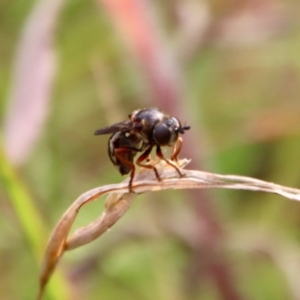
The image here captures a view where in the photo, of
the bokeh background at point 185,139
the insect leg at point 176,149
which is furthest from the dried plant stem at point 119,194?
the bokeh background at point 185,139

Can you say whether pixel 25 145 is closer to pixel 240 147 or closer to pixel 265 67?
pixel 240 147

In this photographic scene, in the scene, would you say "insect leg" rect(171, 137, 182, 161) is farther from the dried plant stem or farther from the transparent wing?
the dried plant stem

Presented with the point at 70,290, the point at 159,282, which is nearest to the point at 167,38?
the point at 159,282

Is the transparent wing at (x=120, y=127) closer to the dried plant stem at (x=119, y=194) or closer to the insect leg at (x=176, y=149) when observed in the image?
the insect leg at (x=176, y=149)

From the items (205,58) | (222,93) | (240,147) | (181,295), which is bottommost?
(181,295)

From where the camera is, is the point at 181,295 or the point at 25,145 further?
the point at 181,295

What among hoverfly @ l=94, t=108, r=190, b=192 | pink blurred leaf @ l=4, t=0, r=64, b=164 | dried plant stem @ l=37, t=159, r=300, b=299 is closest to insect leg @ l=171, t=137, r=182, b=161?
hoverfly @ l=94, t=108, r=190, b=192

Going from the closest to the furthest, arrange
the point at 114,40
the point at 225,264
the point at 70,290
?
the point at 70,290 < the point at 225,264 < the point at 114,40

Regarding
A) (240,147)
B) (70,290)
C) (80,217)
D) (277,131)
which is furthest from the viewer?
(240,147)
